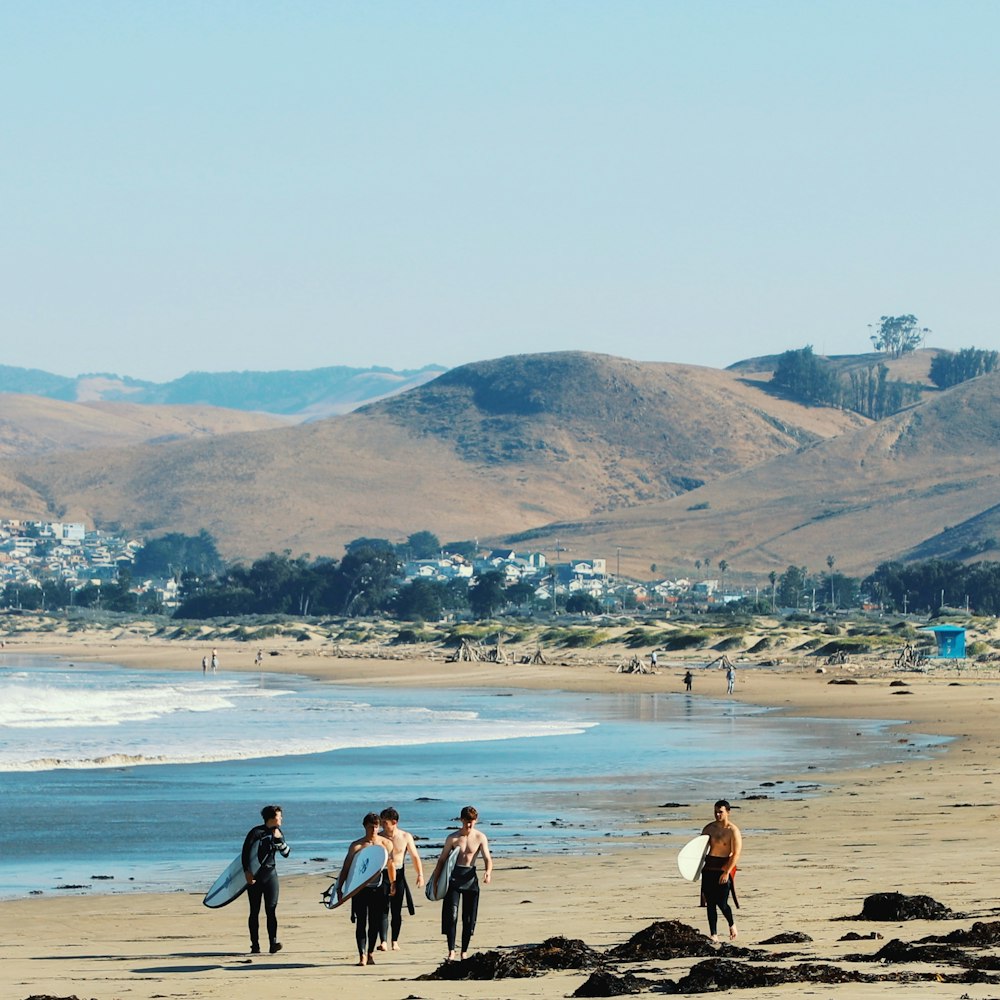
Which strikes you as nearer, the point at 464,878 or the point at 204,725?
the point at 464,878

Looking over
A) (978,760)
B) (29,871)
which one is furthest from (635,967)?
(978,760)

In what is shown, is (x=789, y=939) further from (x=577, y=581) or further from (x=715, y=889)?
(x=577, y=581)

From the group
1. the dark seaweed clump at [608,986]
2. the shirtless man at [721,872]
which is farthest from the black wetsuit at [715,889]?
the dark seaweed clump at [608,986]

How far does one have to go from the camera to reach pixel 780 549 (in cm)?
19912

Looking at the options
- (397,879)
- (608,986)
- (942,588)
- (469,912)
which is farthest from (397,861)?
(942,588)

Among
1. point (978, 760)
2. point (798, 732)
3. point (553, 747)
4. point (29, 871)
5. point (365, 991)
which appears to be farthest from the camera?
point (798, 732)

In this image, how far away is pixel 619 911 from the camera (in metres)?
14.9

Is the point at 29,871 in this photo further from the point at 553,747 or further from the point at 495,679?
the point at 495,679

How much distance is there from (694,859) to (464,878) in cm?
188

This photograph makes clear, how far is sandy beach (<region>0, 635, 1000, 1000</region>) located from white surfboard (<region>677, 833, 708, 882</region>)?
0.57m

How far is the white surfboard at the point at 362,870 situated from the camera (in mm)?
12625

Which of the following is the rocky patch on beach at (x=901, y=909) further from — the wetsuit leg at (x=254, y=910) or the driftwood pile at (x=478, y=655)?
the driftwood pile at (x=478, y=655)

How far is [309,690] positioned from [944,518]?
14595cm

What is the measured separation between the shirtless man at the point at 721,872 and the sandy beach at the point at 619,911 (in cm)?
28
